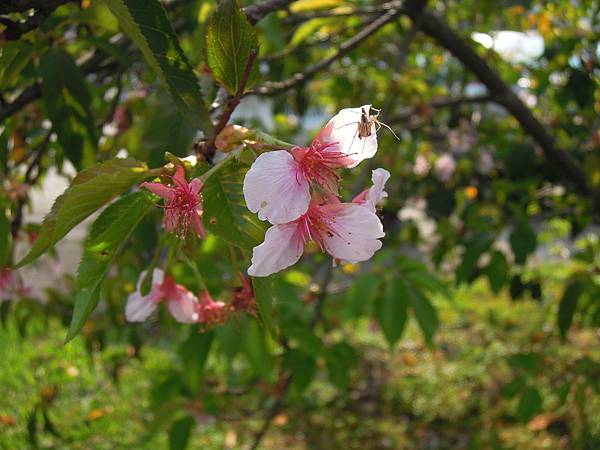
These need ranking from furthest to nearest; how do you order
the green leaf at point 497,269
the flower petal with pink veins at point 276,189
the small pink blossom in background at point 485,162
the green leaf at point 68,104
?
1. the small pink blossom in background at point 485,162
2. the green leaf at point 497,269
3. the green leaf at point 68,104
4. the flower petal with pink veins at point 276,189

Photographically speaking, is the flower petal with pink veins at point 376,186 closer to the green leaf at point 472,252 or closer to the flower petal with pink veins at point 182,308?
the flower petal with pink veins at point 182,308

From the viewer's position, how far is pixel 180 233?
2.03 feet

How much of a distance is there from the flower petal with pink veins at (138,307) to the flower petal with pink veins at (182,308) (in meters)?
0.03

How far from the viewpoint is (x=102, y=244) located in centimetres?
60

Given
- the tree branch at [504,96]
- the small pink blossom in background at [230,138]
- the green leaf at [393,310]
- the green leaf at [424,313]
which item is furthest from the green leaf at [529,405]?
the small pink blossom in background at [230,138]

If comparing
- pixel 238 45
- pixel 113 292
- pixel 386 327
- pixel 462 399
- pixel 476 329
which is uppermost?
pixel 238 45

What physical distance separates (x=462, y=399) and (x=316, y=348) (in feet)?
5.07

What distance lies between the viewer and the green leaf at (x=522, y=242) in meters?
1.76

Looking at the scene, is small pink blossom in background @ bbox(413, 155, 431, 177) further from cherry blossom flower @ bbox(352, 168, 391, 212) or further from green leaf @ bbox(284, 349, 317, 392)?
cherry blossom flower @ bbox(352, 168, 391, 212)

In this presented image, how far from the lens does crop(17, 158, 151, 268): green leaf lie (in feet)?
1.85

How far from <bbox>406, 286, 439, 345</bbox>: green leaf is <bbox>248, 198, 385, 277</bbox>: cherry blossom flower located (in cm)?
107

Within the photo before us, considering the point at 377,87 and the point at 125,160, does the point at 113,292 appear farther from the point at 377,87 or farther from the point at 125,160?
the point at 377,87

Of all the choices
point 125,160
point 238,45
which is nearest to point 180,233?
point 125,160

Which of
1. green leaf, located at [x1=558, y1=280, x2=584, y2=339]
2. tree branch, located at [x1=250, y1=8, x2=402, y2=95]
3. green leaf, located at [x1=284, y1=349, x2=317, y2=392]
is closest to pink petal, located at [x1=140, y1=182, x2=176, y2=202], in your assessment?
tree branch, located at [x1=250, y1=8, x2=402, y2=95]
